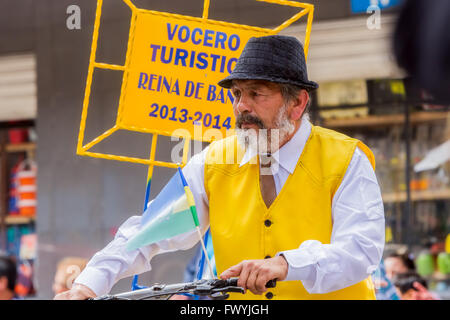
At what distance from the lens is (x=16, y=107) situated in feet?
26.0

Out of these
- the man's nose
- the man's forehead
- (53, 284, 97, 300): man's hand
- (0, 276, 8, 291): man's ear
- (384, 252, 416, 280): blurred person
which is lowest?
(0, 276, 8, 291): man's ear

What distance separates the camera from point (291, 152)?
2.66m

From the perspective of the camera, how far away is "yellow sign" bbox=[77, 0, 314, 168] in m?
3.17

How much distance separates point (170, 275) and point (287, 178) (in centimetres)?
453

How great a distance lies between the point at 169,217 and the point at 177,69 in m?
0.97

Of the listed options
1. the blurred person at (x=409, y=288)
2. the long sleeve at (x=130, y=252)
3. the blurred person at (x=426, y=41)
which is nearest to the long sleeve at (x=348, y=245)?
the long sleeve at (x=130, y=252)

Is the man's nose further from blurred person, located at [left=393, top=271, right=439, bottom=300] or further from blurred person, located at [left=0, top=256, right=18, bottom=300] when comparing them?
blurred person, located at [left=0, top=256, right=18, bottom=300]

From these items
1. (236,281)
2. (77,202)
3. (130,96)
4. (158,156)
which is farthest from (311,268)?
(77,202)

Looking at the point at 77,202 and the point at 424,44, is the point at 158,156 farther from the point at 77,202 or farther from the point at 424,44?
the point at 424,44

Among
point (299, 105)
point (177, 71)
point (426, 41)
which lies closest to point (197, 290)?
point (299, 105)

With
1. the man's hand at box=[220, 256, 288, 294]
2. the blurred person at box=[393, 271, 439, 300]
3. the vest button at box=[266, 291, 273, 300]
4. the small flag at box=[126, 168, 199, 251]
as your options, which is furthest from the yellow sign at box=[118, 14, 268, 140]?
Result: the blurred person at box=[393, 271, 439, 300]

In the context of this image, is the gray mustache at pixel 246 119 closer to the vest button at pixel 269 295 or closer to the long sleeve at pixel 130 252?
the long sleeve at pixel 130 252

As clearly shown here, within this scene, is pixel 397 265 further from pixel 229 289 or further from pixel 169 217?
pixel 229 289

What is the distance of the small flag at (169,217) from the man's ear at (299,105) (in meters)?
0.49
